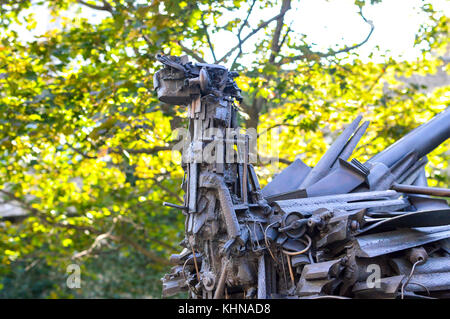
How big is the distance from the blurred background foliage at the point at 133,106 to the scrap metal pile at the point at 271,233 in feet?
10.4

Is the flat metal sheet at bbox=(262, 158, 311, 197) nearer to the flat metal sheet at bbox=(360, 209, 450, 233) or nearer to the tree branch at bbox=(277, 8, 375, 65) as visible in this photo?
the flat metal sheet at bbox=(360, 209, 450, 233)

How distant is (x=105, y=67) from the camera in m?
10.6

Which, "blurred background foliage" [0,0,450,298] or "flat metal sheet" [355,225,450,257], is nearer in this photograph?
"flat metal sheet" [355,225,450,257]

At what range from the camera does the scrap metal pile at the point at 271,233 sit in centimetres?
499

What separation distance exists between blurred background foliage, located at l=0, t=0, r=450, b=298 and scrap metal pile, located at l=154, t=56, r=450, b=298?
318cm

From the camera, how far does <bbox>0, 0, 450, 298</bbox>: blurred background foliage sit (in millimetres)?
10078

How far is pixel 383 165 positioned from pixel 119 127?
5009 millimetres

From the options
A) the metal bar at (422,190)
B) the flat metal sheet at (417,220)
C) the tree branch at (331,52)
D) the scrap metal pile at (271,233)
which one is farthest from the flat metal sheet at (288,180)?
the tree branch at (331,52)

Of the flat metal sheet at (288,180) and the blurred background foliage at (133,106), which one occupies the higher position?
the blurred background foliage at (133,106)

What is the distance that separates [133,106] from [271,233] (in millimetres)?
5421

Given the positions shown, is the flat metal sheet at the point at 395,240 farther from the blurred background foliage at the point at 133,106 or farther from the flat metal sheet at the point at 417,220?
the blurred background foliage at the point at 133,106

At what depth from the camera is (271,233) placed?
535cm

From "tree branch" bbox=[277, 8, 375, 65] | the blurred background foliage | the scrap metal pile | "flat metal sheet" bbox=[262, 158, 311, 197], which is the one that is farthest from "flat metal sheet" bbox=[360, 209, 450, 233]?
"tree branch" bbox=[277, 8, 375, 65]
